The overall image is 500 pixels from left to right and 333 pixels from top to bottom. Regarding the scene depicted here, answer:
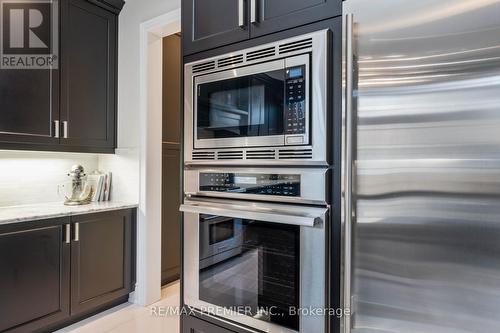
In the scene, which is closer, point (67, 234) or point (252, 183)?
point (252, 183)

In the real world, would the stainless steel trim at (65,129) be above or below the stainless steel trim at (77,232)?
above

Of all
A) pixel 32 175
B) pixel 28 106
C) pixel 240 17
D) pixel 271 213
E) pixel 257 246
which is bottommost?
pixel 257 246

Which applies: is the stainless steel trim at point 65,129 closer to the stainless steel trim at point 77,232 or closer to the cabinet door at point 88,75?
the cabinet door at point 88,75

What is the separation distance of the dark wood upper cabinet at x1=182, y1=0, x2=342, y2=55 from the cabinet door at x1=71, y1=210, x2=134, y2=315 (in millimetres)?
1583

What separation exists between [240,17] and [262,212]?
2.91 feet

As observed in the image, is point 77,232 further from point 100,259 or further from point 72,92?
point 72,92

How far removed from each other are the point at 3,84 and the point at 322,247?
2405 millimetres

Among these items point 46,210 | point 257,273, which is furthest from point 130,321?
point 257,273

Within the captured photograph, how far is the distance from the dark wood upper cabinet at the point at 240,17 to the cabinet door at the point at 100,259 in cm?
158

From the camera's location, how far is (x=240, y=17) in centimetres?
136

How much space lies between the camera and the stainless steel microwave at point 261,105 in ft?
3.67

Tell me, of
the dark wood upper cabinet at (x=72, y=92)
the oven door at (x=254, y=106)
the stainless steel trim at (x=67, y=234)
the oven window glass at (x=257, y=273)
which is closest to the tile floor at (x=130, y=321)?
the stainless steel trim at (x=67, y=234)

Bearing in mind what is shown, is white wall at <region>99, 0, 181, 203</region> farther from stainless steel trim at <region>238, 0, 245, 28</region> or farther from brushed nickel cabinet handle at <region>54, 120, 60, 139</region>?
stainless steel trim at <region>238, 0, 245, 28</region>

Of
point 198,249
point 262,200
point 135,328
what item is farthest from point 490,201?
point 135,328
